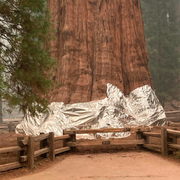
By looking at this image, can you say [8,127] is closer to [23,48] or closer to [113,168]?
[23,48]

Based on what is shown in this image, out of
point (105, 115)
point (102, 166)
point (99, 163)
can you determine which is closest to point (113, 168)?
point (102, 166)

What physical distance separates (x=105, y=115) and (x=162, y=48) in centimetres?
2035

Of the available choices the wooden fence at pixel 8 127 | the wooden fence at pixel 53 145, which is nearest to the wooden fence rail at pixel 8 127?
the wooden fence at pixel 8 127

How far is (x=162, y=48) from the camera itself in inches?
1061

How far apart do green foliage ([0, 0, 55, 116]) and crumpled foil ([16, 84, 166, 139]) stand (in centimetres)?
333

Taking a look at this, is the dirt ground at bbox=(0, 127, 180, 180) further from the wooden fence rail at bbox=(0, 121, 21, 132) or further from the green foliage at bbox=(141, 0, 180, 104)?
the green foliage at bbox=(141, 0, 180, 104)

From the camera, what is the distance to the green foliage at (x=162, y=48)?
25.0 metres

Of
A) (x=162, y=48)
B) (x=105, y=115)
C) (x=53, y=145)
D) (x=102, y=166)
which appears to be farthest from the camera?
(x=162, y=48)

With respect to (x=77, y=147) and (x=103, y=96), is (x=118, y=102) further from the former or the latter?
(x=77, y=147)

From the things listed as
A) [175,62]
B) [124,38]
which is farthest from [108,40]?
[175,62]

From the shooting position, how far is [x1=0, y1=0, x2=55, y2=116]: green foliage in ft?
18.0

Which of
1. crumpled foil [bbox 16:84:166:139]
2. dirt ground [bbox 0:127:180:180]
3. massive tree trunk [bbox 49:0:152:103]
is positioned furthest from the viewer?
massive tree trunk [bbox 49:0:152:103]

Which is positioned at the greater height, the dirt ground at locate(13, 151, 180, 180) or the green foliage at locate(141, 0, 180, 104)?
the green foliage at locate(141, 0, 180, 104)

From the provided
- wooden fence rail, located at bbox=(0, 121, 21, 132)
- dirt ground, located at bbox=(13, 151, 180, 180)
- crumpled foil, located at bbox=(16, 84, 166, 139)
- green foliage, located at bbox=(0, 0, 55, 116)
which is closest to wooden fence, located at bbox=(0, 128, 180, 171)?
dirt ground, located at bbox=(13, 151, 180, 180)
